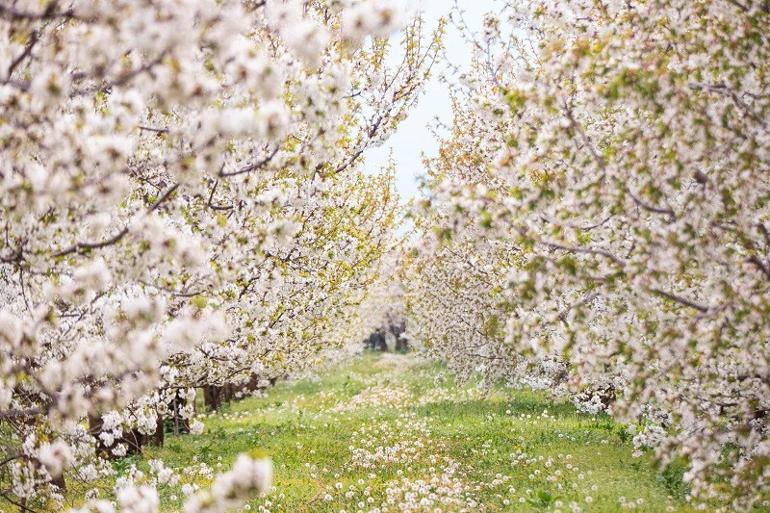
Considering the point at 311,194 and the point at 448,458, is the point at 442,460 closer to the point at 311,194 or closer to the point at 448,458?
the point at 448,458

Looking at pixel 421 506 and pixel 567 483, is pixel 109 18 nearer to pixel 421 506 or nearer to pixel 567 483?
pixel 421 506

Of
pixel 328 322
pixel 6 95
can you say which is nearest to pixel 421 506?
pixel 328 322

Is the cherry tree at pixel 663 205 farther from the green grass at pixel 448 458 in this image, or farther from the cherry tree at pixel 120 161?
the green grass at pixel 448 458

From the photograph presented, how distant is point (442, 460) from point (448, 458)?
153 millimetres

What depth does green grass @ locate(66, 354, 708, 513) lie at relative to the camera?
12.0 meters

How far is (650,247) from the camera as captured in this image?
6695mm

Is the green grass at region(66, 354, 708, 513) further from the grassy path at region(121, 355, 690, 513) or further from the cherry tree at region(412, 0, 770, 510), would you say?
the cherry tree at region(412, 0, 770, 510)

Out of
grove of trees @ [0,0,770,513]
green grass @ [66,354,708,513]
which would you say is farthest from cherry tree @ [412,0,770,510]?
green grass @ [66,354,708,513]

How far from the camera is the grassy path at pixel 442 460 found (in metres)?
11.8

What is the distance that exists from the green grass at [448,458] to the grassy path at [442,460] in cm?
4

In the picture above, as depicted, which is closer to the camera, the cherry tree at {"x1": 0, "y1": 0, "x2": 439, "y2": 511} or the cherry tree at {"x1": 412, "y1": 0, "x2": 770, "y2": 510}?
the cherry tree at {"x1": 0, "y1": 0, "x2": 439, "y2": 511}

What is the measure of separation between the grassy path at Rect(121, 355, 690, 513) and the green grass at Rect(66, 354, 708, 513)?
0.04 m

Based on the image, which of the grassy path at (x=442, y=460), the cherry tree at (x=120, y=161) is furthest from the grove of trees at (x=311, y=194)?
the grassy path at (x=442, y=460)

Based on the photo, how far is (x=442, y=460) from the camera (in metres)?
15.3
